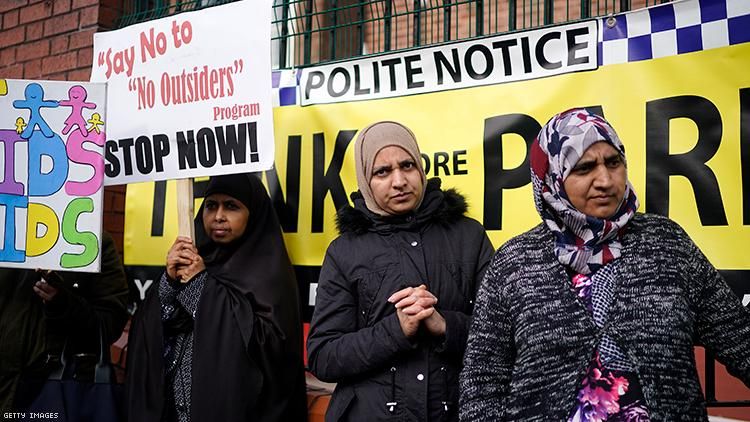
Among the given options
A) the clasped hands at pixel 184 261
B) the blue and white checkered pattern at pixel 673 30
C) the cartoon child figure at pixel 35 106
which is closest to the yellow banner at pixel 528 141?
the blue and white checkered pattern at pixel 673 30

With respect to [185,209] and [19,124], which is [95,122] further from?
[185,209]

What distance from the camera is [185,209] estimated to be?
115 inches

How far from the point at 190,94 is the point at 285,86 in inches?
28.6

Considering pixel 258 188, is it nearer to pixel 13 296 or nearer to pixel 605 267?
pixel 13 296

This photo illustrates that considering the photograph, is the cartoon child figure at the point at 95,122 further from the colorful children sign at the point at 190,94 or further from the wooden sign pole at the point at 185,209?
the wooden sign pole at the point at 185,209

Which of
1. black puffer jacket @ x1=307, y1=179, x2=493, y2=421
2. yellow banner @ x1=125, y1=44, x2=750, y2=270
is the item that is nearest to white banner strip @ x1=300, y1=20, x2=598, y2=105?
yellow banner @ x1=125, y1=44, x2=750, y2=270

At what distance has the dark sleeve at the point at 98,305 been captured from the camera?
2.98 metres

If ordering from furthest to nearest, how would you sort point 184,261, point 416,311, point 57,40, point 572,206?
1. point 57,40
2. point 184,261
3. point 416,311
4. point 572,206

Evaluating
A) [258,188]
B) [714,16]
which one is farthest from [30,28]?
[714,16]

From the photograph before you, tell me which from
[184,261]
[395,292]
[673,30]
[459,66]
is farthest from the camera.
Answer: [459,66]

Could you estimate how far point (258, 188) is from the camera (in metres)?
3.11

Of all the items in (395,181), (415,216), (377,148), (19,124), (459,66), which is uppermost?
(459,66)

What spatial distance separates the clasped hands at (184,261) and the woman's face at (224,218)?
0.52 ft

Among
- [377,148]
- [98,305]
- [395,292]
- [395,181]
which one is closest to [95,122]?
[98,305]
